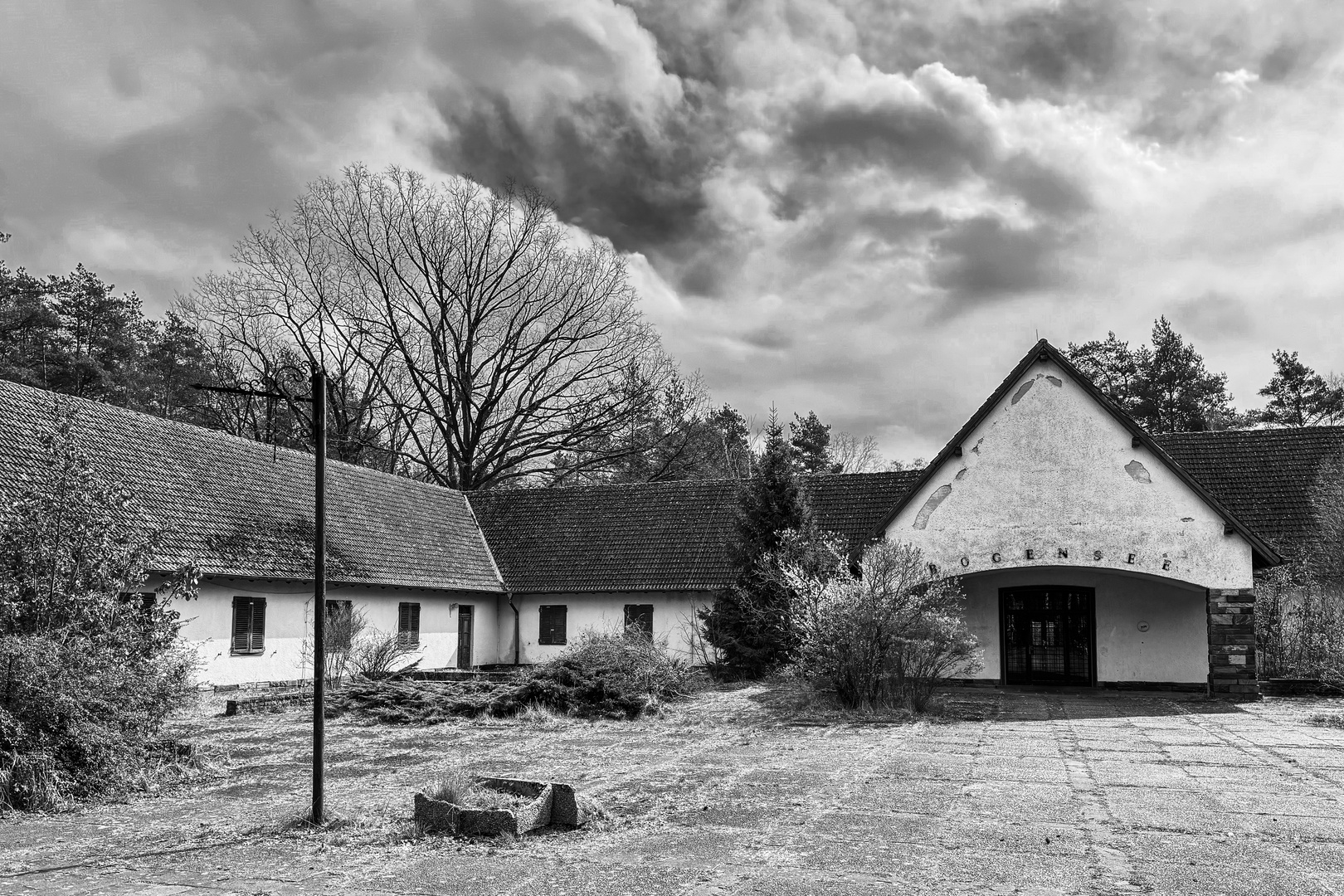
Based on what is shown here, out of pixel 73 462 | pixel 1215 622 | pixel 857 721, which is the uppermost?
pixel 73 462

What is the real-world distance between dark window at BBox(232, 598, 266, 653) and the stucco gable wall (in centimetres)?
1242

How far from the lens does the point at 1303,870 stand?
748 centimetres

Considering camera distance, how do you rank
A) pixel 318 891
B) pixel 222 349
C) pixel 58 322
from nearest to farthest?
1. pixel 318 891
2. pixel 58 322
3. pixel 222 349

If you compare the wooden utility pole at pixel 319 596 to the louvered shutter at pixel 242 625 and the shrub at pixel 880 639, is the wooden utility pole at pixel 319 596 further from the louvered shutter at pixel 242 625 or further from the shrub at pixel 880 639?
the louvered shutter at pixel 242 625

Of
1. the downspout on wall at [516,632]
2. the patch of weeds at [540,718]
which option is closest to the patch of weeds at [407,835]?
the patch of weeds at [540,718]

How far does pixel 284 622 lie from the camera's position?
22.0m

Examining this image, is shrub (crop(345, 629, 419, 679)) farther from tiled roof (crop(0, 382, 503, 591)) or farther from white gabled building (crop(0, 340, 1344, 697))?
tiled roof (crop(0, 382, 503, 591))

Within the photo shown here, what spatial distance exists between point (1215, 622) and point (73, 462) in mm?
18703

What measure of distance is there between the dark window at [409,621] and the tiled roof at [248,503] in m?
0.69

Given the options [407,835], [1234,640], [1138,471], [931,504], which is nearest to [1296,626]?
[1234,640]

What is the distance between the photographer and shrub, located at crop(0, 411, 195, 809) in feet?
33.6

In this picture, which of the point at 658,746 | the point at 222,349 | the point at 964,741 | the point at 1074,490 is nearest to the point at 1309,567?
the point at 1074,490

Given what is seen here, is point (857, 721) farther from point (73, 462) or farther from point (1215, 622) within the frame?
point (73, 462)

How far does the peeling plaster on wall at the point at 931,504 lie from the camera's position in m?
21.8
